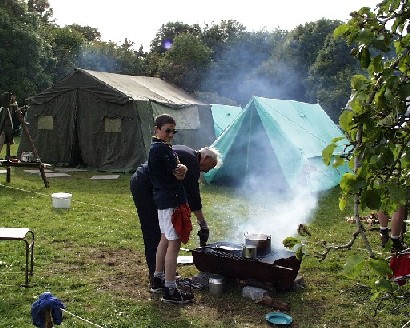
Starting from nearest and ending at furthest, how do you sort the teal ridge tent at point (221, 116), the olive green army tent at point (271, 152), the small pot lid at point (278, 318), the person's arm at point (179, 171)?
the small pot lid at point (278, 318)
the person's arm at point (179, 171)
the olive green army tent at point (271, 152)
the teal ridge tent at point (221, 116)

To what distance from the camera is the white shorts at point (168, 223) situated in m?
4.37

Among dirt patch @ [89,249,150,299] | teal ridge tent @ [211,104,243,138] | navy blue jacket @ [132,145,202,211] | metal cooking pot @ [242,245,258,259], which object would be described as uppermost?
teal ridge tent @ [211,104,243,138]

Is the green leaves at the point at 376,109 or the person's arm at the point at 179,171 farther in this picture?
the person's arm at the point at 179,171

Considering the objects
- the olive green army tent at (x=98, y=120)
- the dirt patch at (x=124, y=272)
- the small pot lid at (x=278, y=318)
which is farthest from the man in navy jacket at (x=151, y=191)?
the olive green army tent at (x=98, y=120)

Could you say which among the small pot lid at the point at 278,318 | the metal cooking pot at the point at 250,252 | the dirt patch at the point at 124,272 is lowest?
the dirt patch at the point at 124,272

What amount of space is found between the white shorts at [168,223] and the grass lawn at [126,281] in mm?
608

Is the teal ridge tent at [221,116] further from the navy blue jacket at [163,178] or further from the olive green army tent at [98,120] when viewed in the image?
the navy blue jacket at [163,178]

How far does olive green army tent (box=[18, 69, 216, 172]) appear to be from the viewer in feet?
42.3

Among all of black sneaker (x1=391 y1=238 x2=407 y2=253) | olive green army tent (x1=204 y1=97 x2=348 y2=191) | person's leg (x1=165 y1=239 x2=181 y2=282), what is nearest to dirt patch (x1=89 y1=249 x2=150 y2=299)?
person's leg (x1=165 y1=239 x2=181 y2=282)

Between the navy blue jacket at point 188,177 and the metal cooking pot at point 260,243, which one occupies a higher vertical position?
the navy blue jacket at point 188,177

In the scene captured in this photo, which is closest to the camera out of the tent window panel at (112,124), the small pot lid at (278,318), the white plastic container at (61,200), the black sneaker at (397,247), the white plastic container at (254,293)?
the black sneaker at (397,247)

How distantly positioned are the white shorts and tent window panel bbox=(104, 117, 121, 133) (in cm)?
896

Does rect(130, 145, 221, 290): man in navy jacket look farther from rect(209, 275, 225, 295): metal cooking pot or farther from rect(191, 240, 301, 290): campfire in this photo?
rect(209, 275, 225, 295): metal cooking pot

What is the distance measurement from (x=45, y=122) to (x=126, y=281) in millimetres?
10000
